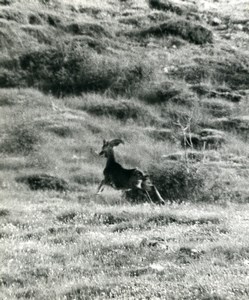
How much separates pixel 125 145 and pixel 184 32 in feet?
46.0

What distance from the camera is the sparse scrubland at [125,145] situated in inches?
368

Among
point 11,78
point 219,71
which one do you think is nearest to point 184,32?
point 219,71

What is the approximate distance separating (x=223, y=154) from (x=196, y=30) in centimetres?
1491

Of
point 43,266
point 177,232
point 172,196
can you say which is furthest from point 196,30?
point 43,266

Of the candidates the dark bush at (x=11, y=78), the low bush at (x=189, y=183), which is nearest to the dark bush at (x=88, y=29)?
the dark bush at (x=11, y=78)

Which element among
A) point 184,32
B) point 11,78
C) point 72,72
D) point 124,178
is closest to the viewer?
point 124,178

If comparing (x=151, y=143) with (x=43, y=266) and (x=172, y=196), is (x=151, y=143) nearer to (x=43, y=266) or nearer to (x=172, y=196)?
(x=172, y=196)

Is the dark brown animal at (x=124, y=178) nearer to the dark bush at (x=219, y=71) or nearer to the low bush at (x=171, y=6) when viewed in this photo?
the dark bush at (x=219, y=71)

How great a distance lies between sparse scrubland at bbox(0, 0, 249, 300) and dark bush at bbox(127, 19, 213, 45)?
7 cm

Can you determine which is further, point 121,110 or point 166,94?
point 166,94

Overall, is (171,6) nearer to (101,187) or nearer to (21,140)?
(21,140)

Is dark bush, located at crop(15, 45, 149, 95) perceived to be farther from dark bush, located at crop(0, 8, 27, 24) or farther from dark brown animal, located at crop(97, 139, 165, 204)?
dark brown animal, located at crop(97, 139, 165, 204)

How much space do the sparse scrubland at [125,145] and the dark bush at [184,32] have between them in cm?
7

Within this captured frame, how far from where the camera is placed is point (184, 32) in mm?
36562
